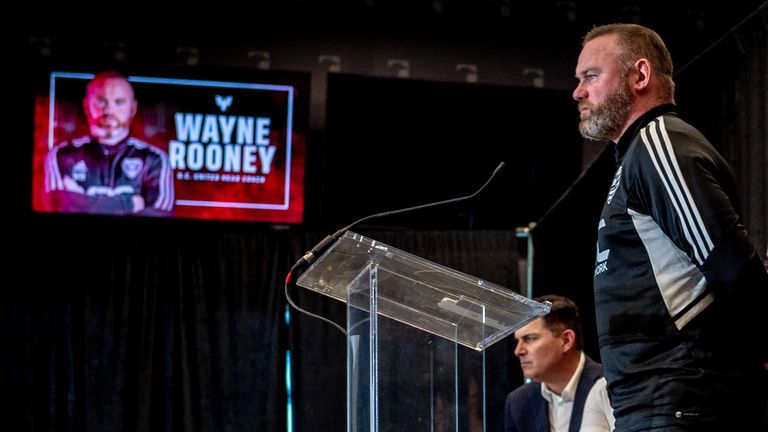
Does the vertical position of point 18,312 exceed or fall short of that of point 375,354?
it falls short

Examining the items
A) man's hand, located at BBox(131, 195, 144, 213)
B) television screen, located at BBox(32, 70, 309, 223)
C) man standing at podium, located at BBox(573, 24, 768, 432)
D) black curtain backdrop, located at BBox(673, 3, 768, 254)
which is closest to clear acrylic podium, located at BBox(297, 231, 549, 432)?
man standing at podium, located at BBox(573, 24, 768, 432)

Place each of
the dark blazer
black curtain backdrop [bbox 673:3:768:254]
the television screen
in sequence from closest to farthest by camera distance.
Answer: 1. black curtain backdrop [bbox 673:3:768:254]
2. the dark blazer
3. the television screen

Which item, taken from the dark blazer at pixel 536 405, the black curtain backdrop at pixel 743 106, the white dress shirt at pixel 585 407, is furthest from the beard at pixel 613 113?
the dark blazer at pixel 536 405

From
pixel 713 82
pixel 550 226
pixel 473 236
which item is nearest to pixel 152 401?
pixel 473 236

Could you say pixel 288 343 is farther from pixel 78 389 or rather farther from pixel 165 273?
pixel 78 389

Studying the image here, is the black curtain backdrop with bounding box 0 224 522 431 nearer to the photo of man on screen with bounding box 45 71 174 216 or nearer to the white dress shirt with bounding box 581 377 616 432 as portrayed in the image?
the photo of man on screen with bounding box 45 71 174 216

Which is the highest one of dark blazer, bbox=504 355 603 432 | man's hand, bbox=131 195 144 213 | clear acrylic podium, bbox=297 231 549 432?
man's hand, bbox=131 195 144 213

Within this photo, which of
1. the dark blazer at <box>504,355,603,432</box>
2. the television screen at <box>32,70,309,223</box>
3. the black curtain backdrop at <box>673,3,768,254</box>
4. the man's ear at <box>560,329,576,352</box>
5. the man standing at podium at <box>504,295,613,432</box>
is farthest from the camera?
the television screen at <box>32,70,309,223</box>

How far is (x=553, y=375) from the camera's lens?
13.8 feet

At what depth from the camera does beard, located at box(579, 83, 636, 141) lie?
6.75ft

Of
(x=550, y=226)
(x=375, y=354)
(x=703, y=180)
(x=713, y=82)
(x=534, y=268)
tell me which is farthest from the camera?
(x=534, y=268)

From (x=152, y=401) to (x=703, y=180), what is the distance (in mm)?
4614

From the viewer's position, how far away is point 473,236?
6.05 m

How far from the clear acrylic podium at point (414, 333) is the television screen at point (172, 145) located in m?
3.46
